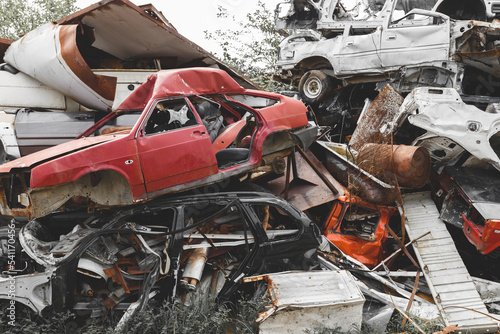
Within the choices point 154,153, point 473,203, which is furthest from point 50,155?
point 473,203

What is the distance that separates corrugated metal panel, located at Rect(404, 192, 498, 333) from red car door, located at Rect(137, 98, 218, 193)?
9.81 ft

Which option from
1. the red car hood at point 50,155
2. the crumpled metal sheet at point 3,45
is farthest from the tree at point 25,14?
the red car hood at point 50,155

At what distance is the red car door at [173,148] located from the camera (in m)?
4.52

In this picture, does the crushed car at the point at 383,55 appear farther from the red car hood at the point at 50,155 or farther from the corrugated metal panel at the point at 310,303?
the red car hood at the point at 50,155

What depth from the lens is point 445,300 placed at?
4738mm

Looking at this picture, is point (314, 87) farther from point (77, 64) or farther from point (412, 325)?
point (412, 325)

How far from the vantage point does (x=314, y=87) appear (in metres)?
8.80

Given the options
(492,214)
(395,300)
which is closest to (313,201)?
(395,300)

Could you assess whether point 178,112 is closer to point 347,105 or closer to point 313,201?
point 313,201

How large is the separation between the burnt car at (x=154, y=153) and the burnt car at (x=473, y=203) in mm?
2189

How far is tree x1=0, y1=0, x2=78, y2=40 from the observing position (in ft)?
50.7

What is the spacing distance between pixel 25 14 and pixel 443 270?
17.3 m

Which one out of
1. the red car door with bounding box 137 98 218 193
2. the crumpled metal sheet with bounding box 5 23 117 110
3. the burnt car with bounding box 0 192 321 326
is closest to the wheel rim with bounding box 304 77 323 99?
the crumpled metal sheet with bounding box 5 23 117 110

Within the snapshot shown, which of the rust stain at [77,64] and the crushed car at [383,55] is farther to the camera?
the crushed car at [383,55]
